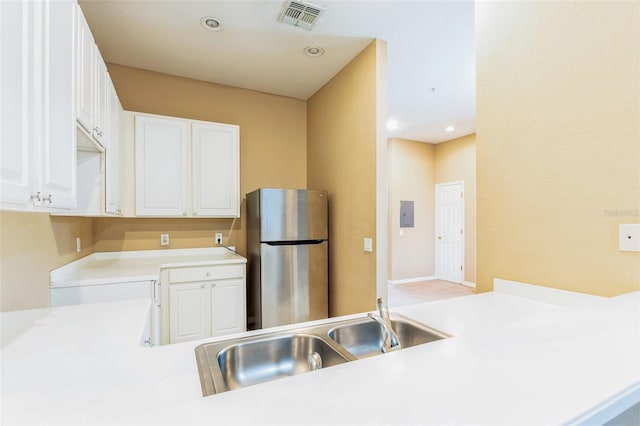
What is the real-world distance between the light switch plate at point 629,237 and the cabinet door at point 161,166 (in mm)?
2992

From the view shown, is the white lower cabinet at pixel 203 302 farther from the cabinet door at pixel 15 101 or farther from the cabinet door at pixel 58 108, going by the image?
the cabinet door at pixel 15 101

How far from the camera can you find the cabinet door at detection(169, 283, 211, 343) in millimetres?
2451

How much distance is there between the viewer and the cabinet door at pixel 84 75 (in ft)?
4.62

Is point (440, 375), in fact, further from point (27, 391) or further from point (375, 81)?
point (375, 81)

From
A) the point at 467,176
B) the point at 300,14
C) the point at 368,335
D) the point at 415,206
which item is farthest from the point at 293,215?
the point at 467,176

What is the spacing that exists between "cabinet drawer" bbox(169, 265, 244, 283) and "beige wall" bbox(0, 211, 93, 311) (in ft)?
2.38

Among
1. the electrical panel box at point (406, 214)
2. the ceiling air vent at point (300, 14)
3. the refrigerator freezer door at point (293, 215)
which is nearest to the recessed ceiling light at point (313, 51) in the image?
the ceiling air vent at point (300, 14)

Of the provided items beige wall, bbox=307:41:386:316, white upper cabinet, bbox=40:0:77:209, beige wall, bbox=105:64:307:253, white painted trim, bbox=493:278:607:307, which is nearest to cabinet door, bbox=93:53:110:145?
white upper cabinet, bbox=40:0:77:209

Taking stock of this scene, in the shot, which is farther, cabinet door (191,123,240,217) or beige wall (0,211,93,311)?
cabinet door (191,123,240,217)

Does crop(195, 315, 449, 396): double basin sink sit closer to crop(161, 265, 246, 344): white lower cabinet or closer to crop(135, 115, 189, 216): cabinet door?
crop(161, 265, 246, 344): white lower cabinet

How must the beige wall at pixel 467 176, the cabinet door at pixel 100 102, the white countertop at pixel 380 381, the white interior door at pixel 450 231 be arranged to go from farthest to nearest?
1. the white interior door at pixel 450 231
2. the beige wall at pixel 467 176
3. the cabinet door at pixel 100 102
4. the white countertop at pixel 380 381

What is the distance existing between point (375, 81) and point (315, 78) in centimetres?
93

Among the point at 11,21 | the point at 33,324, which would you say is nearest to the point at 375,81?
the point at 11,21

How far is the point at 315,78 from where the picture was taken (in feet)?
10.3
